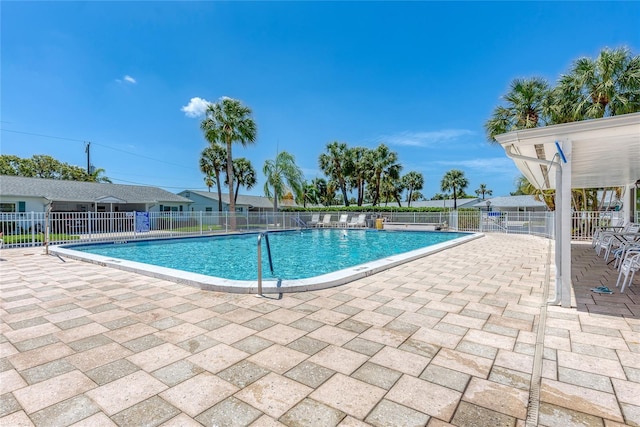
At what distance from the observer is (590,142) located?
458 cm

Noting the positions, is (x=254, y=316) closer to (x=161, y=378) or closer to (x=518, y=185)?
(x=161, y=378)

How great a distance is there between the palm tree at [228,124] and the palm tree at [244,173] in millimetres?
10939

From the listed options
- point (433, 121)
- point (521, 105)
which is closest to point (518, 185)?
point (433, 121)

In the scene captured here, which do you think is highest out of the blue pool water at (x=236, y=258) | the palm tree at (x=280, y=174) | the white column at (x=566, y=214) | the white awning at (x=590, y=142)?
the palm tree at (x=280, y=174)

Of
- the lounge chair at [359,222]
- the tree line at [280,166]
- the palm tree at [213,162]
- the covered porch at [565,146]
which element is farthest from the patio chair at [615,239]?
the palm tree at [213,162]

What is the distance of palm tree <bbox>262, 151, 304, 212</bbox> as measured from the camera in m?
21.8

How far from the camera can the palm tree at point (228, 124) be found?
1850cm

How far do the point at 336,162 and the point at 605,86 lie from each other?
20.8 m

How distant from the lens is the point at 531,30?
9148 millimetres

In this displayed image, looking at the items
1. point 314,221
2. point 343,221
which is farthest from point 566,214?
point 314,221

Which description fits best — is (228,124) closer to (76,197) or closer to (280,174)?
(280,174)

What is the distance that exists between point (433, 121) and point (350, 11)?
1261 centimetres

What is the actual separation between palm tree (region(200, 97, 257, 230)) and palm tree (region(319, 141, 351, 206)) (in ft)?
40.2

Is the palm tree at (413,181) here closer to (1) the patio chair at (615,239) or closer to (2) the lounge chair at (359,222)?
(2) the lounge chair at (359,222)
